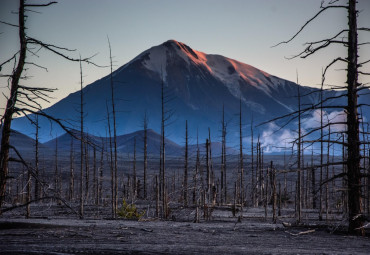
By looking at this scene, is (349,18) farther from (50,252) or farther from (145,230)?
(50,252)

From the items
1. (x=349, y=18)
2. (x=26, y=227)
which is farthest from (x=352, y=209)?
(x=26, y=227)

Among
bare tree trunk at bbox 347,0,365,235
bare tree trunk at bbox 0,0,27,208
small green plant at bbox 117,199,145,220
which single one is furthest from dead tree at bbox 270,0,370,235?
small green plant at bbox 117,199,145,220

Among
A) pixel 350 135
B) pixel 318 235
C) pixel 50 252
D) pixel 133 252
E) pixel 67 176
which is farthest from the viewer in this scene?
pixel 67 176

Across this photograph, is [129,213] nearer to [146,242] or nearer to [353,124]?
[146,242]

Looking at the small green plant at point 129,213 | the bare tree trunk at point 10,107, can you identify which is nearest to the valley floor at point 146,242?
the bare tree trunk at point 10,107

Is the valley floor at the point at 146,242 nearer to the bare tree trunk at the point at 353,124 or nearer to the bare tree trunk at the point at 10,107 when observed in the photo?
the bare tree trunk at the point at 353,124

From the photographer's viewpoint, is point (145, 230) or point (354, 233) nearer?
point (354, 233)

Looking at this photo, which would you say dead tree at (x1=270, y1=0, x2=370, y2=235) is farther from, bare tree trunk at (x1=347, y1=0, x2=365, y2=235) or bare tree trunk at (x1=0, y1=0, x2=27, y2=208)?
bare tree trunk at (x1=0, y1=0, x2=27, y2=208)

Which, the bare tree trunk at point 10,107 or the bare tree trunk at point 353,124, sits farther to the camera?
the bare tree trunk at point 353,124

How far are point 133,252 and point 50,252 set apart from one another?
1757 mm

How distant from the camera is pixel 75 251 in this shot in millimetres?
9297

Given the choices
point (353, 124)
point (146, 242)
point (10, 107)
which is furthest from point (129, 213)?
point (10, 107)

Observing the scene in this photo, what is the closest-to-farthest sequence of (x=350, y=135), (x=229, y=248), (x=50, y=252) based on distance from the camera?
(x=50, y=252)
(x=229, y=248)
(x=350, y=135)

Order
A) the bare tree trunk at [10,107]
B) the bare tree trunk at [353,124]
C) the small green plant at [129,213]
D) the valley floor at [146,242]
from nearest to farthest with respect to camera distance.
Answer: the bare tree trunk at [10,107] → the valley floor at [146,242] → the bare tree trunk at [353,124] → the small green plant at [129,213]
